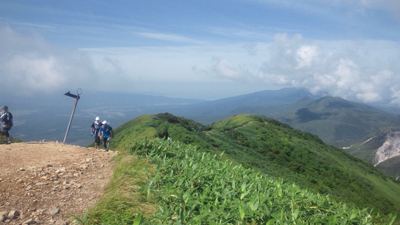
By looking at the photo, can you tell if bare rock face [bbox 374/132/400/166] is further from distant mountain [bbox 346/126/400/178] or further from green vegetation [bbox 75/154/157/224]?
green vegetation [bbox 75/154/157/224]

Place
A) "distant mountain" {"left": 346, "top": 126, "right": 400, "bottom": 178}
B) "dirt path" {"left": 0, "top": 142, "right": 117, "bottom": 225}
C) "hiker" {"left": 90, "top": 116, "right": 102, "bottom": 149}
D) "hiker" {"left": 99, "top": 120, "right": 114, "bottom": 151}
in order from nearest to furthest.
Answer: "dirt path" {"left": 0, "top": 142, "right": 117, "bottom": 225}
"hiker" {"left": 99, "top": 120, "right": 114, "bottom": 151}
"hiker" {"left": 90, "top": 116, "right": 102, "bottom": 149}
"distant mountain" {"left": 346, "top": 126, "right": 400, "bottom": 178}

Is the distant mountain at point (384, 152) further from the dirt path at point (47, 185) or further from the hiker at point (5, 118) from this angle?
the dirt path at point (47, 185)

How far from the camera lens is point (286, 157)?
161ft

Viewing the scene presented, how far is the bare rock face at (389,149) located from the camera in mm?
170975

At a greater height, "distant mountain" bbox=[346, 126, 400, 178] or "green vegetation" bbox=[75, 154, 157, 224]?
"green vegetation" bbox=[75, 154, 157, 224]

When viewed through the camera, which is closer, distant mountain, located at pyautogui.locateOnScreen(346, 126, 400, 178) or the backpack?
the backpack

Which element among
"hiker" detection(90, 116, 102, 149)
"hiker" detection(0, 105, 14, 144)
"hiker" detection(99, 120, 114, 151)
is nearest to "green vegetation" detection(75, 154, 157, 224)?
"hiker" detection(99, 120, 114, 151)

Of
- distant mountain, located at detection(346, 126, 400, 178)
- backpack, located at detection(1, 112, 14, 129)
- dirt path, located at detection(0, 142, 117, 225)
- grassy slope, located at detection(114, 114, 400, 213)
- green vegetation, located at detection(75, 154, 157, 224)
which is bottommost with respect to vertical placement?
distant mountain, located at detection(346, 126, 400, 178)

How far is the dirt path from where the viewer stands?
209 inches

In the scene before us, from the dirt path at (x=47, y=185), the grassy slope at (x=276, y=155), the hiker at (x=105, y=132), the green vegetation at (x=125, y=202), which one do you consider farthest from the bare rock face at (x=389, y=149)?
the green vegetation at (x=125, y=202)

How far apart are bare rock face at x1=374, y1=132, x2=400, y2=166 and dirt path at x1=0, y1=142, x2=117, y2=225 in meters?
192

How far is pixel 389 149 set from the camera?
178 meters

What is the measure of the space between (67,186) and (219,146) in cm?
3201

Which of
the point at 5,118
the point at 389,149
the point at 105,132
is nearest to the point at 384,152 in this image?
the point at 389,149
